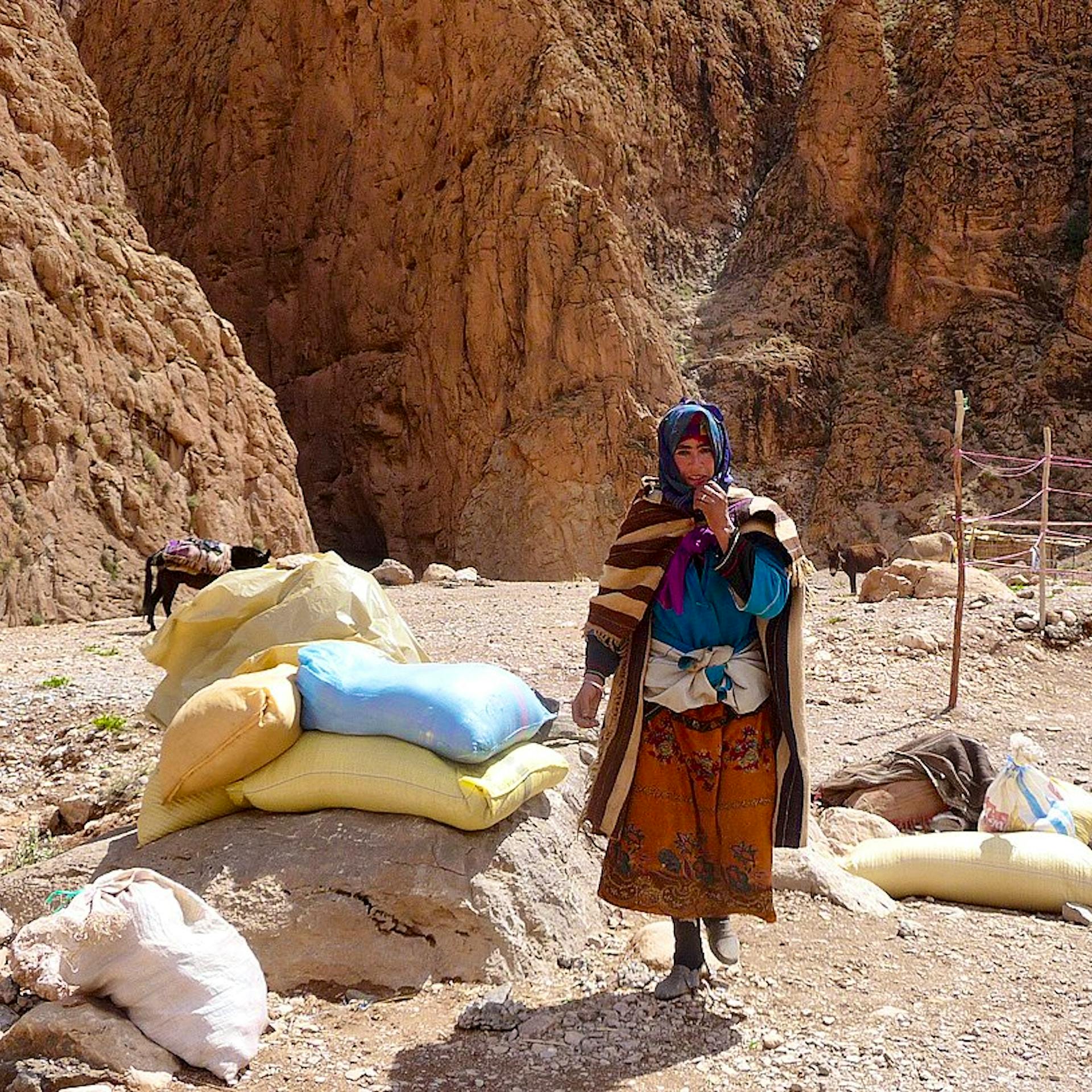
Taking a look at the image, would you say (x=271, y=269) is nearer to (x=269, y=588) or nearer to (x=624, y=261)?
(x=624, y=261)

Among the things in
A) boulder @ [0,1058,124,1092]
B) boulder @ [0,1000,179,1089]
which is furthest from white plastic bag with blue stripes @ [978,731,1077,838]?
boulder @ [0,1058,124,1092]

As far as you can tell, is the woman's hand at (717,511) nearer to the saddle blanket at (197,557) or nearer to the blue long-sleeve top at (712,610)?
the blue long-sleeve top at (712,610)

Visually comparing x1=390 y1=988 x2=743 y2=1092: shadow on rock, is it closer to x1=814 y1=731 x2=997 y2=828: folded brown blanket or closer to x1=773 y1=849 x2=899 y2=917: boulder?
x1=773 y1=849 x2=899 y2=917: boulder

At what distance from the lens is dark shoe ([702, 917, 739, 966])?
2881 mm

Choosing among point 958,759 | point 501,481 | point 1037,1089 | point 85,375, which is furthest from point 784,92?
point 1037,1089

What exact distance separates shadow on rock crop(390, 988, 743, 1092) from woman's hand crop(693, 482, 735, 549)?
4.05ft

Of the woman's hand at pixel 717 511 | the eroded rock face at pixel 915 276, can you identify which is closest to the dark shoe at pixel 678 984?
the woman's hand at pixel 717 511

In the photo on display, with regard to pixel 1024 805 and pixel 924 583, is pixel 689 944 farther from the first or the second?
pixel 924 583

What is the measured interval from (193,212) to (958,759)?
76.9ft

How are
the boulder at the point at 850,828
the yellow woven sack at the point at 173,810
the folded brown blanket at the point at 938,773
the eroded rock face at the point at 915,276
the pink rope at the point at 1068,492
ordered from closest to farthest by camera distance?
the yellow woven sack at the point at 173,810, the boulder at the point at 850,828, the folded brown blanket at the point at 938,773, the pink rope at the point at 1068,492, the eroded rock face at the point at 915,276

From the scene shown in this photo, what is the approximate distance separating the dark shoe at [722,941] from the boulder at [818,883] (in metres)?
0.72

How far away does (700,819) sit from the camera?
2822mm

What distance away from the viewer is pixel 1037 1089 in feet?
7.94

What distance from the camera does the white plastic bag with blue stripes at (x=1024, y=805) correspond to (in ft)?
13.7
